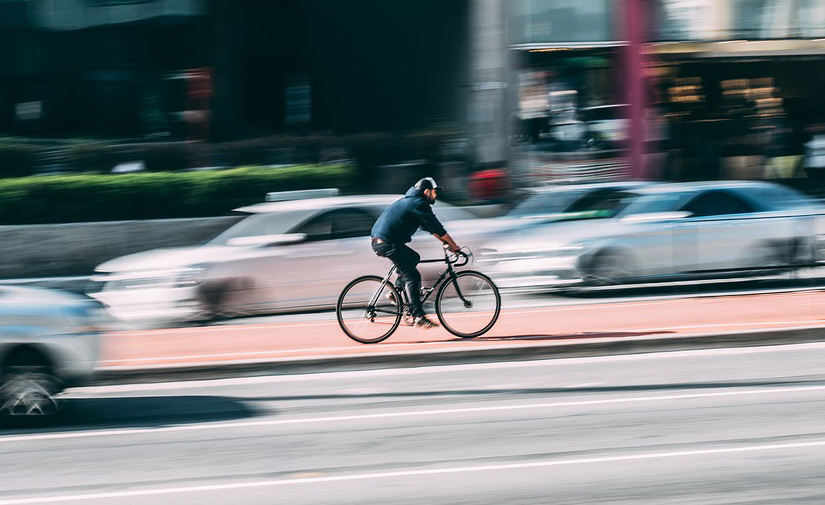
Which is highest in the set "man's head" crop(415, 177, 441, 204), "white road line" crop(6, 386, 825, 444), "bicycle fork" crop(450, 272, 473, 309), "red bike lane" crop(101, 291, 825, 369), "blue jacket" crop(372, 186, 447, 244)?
"man's head" crop(415, 177, 441, 204)

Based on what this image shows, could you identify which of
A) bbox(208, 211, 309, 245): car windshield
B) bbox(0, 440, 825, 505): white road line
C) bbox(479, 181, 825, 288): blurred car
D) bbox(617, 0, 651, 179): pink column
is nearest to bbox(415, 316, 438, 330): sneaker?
bbox(208, 211, 309, 245): car windshield

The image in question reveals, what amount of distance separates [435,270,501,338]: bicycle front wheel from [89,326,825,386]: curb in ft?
2.74

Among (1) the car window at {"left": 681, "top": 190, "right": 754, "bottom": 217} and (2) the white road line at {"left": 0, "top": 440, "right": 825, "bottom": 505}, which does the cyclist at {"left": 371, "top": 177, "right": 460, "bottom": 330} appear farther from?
(1) the car window at {"left": 681, "top": 190, "right": 754, "bottom": 217}

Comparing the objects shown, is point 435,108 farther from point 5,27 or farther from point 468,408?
point 468,408

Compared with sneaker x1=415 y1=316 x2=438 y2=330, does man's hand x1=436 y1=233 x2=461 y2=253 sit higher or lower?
higher

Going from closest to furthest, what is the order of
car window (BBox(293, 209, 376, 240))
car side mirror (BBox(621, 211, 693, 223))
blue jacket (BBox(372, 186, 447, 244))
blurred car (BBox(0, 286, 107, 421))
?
blurred car (BBox(0, 286, 107, 421)) < blue jacket (BBox(372, 186, 447, 244)) < car window (BBox(293, 209, 376, 240)) < car side mirror (BBox(621, 211, 693, 223))

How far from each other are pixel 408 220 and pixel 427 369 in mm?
1500

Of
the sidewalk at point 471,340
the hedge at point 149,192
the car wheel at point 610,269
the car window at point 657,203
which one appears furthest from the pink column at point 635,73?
the sidewalk at point 471,340

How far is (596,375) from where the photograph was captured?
31.4 feet

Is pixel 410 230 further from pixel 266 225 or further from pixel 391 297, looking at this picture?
pixel 266 225

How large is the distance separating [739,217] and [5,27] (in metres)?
13.9

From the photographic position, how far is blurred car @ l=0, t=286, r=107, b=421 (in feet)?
26.6

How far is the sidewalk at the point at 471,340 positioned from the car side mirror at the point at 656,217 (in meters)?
1.61

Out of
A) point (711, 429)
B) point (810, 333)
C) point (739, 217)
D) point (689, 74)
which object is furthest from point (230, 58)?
point (711, 429)
